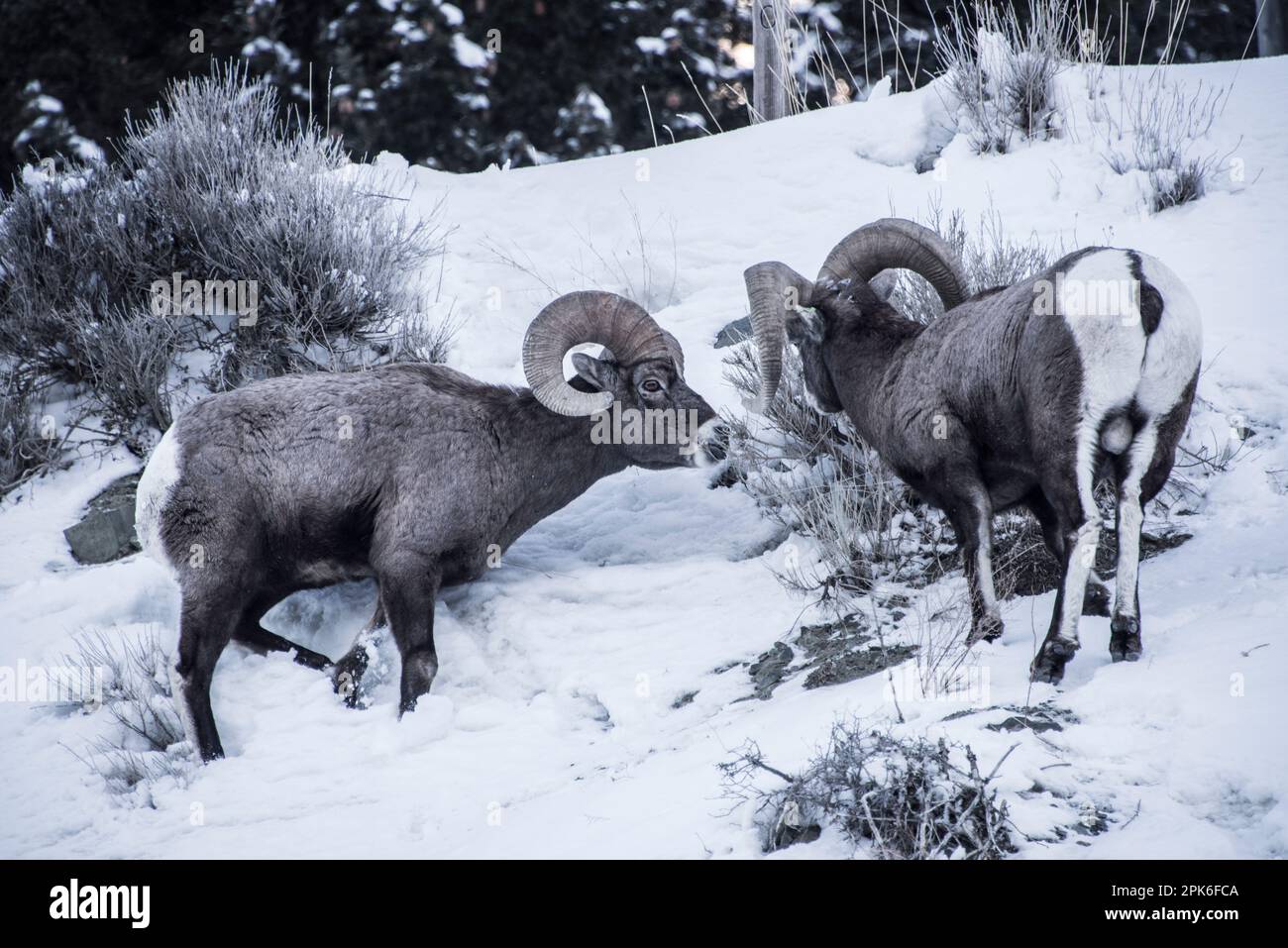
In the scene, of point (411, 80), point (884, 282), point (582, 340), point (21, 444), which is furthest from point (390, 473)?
point (411, 80)

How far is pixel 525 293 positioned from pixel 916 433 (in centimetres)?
431

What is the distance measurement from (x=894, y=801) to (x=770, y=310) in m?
3.24

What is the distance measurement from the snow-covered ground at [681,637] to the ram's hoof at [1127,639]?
2.4 inches

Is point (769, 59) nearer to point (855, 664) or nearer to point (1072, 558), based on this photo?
point (855, 664)

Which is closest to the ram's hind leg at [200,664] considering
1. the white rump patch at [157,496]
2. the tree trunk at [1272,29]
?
the white rump patch at [157,496]

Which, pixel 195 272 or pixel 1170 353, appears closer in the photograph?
pixel 1170 353

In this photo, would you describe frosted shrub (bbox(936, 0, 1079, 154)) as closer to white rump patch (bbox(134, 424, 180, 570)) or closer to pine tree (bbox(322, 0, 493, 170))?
white rump patch (bbox(134, 424, 180, 570))

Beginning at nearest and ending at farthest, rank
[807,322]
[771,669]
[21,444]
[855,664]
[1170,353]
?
[1170,353] < [855,664] < [771,669] < [807,322] < [21,444]

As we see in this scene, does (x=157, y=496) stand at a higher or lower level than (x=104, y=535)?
higher

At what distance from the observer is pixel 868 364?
641cm

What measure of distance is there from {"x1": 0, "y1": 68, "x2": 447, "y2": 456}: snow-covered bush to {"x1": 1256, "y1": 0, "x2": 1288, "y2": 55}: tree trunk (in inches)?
466
